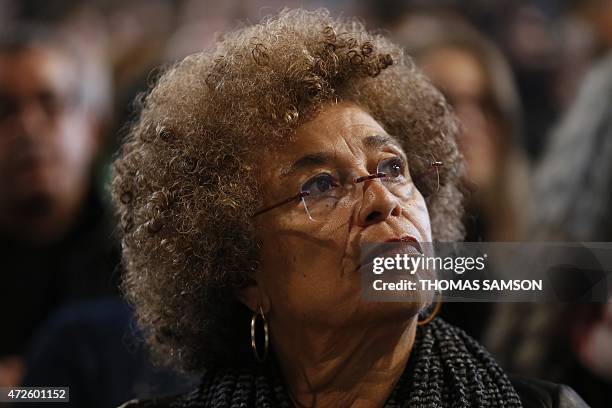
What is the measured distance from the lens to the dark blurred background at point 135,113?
2248mm

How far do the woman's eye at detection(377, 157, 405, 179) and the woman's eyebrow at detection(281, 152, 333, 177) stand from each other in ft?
0.32

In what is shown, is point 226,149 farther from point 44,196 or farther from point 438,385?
point 44,196

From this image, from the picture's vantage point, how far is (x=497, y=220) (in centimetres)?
279

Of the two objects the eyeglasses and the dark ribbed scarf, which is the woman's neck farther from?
the eyeglasses

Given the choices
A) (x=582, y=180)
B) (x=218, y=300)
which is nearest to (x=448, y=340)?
(x=218, y=300)

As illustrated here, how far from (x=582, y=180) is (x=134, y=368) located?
4.20 feet

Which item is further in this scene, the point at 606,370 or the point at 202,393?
the point at 606,370

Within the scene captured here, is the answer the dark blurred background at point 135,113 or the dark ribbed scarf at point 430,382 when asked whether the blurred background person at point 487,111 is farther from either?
the dark ribbed scarf at point 430,382

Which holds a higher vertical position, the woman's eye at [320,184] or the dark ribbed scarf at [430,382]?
the woman's eye at [320,184]

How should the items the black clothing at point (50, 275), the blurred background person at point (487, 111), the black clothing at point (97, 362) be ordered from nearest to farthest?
the black clothing at point (97, 362), the black clothing at point (50, 275), the blurred background person at point (487, 111)

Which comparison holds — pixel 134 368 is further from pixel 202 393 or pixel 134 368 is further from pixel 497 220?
pixel 497 220

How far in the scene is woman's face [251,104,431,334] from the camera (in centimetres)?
163

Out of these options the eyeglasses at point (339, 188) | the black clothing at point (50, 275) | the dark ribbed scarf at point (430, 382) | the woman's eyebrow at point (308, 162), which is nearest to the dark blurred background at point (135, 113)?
the black clothing at point (50, 275)

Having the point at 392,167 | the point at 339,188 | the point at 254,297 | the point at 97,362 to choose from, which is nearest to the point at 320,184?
the point at 339,188
